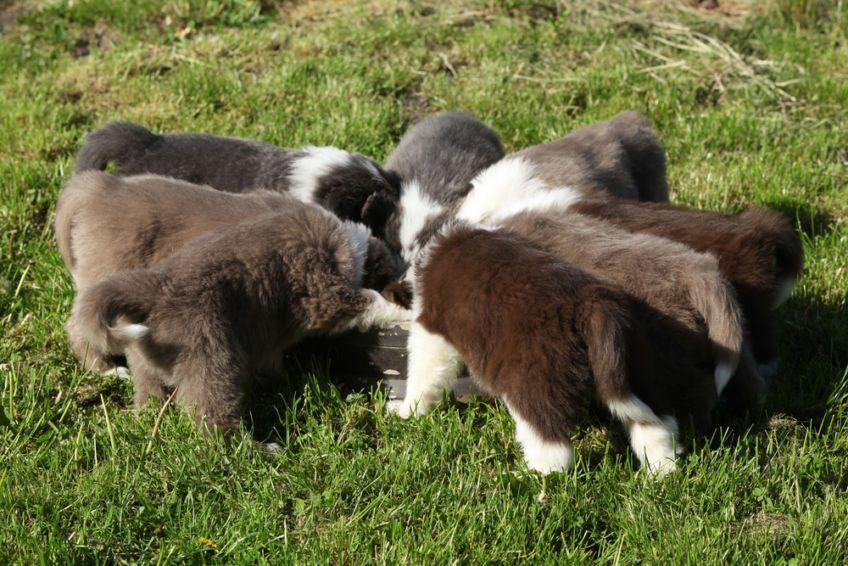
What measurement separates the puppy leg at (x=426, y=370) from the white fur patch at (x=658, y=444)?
1.01 meters

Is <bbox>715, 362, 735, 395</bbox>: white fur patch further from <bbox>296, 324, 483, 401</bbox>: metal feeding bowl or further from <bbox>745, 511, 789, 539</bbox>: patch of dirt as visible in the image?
<bbox>296, 324, 483, 401</bbox>: metal feeding bowl

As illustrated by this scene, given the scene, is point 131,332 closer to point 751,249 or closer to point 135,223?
point 135,223

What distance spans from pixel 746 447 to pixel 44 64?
7359 mm

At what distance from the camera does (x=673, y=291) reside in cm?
463

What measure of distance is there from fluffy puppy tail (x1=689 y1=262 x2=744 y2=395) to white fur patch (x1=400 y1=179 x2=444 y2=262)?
194 centimetres

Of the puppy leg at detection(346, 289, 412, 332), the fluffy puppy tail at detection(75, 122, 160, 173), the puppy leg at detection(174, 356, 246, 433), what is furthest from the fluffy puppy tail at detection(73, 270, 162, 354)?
the fluffy puppy tail at detection(75, 122, 160, 173)

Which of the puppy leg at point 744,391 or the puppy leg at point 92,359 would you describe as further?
the puppy leg at point 92,359

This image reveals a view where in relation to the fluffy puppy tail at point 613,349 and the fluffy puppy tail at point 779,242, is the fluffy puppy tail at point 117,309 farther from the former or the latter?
the fluffy puppy tail at point 779,242

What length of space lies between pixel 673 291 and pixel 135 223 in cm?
289

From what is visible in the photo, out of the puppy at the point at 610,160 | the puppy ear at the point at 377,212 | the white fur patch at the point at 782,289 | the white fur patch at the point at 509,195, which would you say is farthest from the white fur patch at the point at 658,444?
the puppy ear at the point at 377,212

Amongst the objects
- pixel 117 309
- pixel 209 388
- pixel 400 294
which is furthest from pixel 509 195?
pixel 117 309

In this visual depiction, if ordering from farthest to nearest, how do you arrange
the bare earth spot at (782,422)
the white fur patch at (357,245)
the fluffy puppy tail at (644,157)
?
1. the fluffy puppy tail at (644,157)
2. the white fur patch at (357,245)
3. the bare earth spot at (782,422)

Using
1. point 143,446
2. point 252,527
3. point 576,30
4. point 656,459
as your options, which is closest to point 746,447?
point 656,459

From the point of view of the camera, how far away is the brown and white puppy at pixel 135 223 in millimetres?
5375
